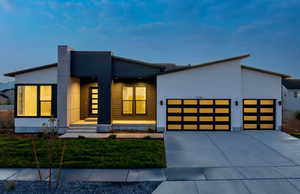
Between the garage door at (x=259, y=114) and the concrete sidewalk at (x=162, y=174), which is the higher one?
the garage door at (x=259, y=114)

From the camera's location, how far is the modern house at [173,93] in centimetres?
1279

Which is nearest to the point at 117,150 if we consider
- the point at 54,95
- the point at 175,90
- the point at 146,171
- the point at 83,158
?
the point at 83,158

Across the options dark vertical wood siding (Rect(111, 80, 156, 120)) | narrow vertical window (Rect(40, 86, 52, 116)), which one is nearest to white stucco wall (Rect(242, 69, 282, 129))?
dark vertical wood siding (Rect(111, 80, 156, 120))

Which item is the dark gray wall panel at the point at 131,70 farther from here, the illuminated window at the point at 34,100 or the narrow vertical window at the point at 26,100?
the narrow vertical window at the point at 26,100

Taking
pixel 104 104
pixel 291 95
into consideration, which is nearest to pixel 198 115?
pixel 104 104

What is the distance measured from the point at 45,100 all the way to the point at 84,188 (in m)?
9.72

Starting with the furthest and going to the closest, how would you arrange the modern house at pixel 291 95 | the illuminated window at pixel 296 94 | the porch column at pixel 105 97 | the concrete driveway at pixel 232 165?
1. the illuminated window at pixel 296 94
2. the modern house at pixel 291 95
3. the porch column at pixel 105 97
4. the concrete driveway at pixel 232 165

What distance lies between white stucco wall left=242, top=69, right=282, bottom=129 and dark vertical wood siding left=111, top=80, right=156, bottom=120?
21.2 feet

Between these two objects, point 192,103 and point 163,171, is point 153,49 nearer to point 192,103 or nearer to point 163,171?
point 192,103

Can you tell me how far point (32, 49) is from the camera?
56781mm

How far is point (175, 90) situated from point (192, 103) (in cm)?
143

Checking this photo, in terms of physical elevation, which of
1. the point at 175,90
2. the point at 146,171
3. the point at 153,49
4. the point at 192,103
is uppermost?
the point at 153,49

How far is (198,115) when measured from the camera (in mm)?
13023

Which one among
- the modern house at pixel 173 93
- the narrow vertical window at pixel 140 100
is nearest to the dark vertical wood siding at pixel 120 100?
the narrow vertical window at pixel 140 100
